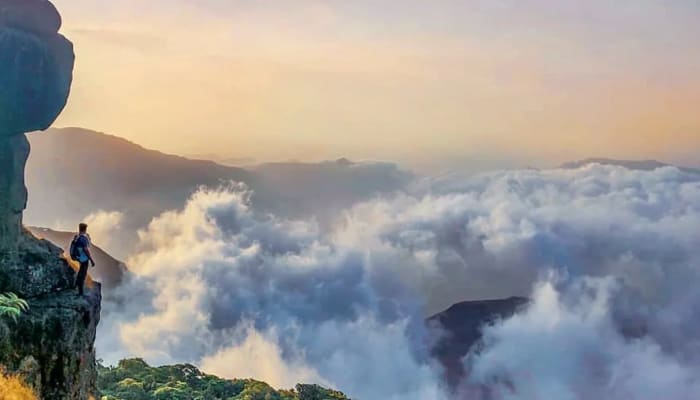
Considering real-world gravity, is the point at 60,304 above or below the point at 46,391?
above

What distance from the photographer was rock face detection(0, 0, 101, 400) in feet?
63.4

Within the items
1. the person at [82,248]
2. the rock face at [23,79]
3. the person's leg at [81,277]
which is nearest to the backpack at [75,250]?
the person at [82,248]

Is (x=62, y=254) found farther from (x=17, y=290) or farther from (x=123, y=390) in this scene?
(x=123, y=390)

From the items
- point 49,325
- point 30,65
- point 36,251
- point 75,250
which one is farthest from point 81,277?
point 30,65

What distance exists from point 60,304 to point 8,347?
7.87 ft

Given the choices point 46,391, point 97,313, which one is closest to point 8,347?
point 46,391

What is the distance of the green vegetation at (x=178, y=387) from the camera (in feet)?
176

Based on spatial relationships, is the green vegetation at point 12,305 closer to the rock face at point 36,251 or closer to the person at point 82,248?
the rock face at point 36,251

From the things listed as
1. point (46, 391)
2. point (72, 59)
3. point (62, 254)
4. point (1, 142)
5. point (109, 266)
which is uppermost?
point (109, 266)

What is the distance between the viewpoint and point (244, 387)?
204 ft

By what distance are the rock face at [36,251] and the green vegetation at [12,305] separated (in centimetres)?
22

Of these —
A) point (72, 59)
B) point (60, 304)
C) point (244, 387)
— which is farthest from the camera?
point (244, 387)

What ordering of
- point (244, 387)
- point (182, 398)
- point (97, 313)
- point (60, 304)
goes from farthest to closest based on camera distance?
point (244, 387) < point (182, 398) < point (97, 313) < point (60, 304)

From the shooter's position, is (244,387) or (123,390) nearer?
(123,390)
